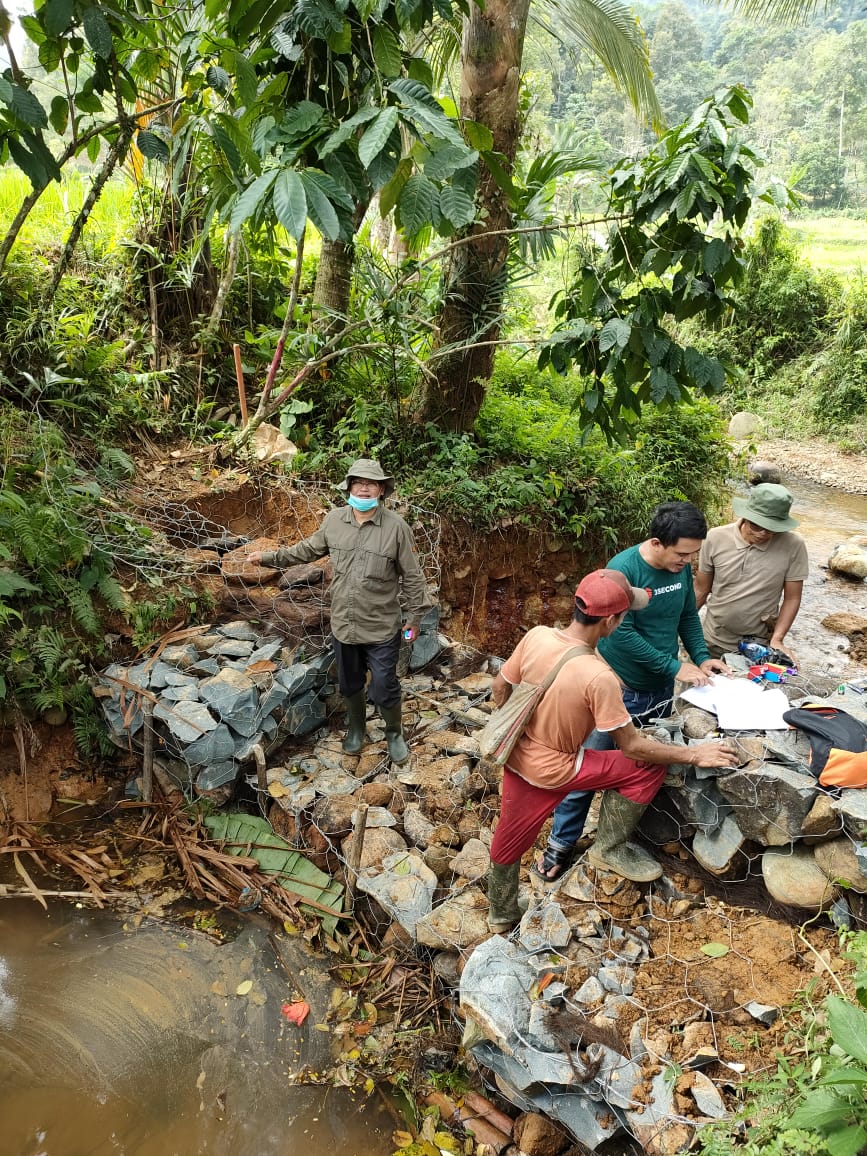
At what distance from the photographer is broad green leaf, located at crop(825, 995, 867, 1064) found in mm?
1673

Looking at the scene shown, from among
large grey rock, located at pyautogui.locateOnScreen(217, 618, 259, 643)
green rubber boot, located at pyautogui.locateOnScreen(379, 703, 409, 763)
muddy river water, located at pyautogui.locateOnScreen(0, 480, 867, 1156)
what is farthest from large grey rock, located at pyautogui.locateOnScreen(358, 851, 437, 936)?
large grey rock, located at pyautogui.locateOnScreen(217, 618, 259, 643)

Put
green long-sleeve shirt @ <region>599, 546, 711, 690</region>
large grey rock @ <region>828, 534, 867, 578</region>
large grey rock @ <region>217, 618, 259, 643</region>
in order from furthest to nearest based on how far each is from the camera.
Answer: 1. large grey rock @ <region>828, 534, 867, 578</region>
2. large grey rock @ <region>217, 618, 259, 643</region>
3. green long-sleeve shirt @ <region>599, 546, 711, 690</region>

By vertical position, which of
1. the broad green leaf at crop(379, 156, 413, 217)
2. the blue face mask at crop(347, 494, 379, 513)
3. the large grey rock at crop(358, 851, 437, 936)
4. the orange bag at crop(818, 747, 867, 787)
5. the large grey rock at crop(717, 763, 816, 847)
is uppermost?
the broad green leaf at crop(379, 156, 413, 217)

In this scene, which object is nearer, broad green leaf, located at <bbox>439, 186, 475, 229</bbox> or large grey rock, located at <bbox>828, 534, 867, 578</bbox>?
broad green leaf, located at <bbox>439, 186, 475, 229</bbox>

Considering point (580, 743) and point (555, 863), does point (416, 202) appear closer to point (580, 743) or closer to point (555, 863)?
point (580, 743)

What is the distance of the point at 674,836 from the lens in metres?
3.05

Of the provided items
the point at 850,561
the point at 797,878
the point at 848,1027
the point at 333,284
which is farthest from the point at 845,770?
the point at 850,561

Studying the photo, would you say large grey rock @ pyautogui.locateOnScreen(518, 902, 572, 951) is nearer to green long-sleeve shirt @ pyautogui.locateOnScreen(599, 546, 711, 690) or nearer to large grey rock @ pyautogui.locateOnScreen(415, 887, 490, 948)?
large grey rock @ pyautogui.locateOnScreen(415, 887, 490, 948)

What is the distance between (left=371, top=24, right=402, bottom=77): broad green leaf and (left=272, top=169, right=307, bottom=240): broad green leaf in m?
0.69

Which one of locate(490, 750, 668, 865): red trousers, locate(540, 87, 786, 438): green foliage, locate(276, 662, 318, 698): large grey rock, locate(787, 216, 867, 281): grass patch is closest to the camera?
locate(490, 750, 668, 865): red trousers

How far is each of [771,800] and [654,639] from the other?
2.67 feet

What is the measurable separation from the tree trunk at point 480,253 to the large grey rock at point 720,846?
376 centimetres

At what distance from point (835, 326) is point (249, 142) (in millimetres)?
15766

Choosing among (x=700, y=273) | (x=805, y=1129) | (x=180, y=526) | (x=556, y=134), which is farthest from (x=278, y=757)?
(x=556, y=134)
